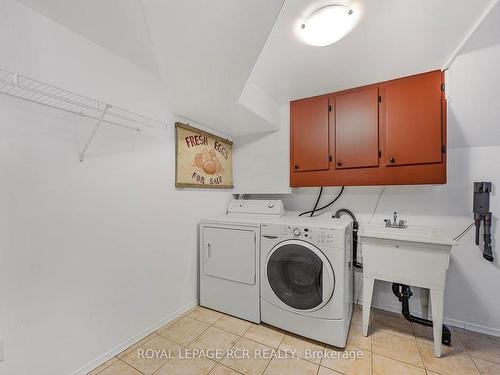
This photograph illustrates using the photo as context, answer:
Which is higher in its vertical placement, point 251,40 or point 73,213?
point 251,40

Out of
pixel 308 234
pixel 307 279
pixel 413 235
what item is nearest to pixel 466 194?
pixel 413 235

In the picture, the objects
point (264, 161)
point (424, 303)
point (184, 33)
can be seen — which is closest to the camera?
point (184, 33)

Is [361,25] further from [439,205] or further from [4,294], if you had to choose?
[4,294]

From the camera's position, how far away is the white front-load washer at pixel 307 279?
1.61 meters

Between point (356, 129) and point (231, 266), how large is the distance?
1.81 meters

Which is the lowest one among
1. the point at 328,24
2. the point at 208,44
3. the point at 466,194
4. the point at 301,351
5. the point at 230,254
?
the point at 301,351

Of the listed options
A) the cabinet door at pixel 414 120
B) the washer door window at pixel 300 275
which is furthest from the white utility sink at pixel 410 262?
the cabinet door at pixel 414 120

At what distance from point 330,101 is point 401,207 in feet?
4.23

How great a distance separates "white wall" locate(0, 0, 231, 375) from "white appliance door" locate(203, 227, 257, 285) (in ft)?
1.34

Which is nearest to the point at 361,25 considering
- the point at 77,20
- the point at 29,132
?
the point at 77,20

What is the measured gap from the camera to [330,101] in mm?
2275

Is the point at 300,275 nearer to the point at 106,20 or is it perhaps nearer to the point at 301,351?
the point at 301,351

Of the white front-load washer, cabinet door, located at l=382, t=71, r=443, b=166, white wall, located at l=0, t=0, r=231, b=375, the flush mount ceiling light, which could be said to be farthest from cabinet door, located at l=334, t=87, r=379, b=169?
white wall, located at l=0, t=0, r=231, b=375

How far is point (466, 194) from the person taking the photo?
6.28 ft
